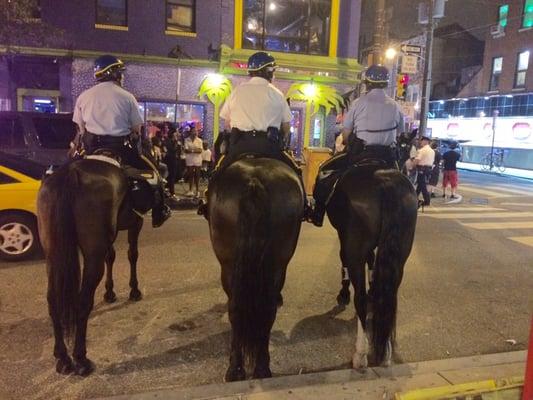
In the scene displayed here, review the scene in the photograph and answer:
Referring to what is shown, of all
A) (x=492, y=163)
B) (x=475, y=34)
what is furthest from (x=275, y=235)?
(x=475, y=34)

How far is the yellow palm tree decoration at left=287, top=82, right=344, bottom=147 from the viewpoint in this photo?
16.3m

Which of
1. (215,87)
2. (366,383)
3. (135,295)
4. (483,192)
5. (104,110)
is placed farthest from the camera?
(483,192)

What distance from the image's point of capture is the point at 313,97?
16391mm

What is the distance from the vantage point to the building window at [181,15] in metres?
15.6

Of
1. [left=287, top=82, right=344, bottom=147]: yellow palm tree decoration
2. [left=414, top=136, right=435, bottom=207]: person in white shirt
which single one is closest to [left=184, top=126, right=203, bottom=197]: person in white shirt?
[left=287, top=82, right=344, bottom=147]: yellow palm tree decoration

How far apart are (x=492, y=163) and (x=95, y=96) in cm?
2904

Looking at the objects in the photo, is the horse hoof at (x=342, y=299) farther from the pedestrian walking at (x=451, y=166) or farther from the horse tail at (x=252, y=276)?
the pedestrian walking at (x=451, y=166)

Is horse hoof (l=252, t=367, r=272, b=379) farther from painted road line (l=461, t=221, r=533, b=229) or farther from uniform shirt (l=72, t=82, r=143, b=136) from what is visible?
painted road line (l=461, t=221, r=533, b=229)

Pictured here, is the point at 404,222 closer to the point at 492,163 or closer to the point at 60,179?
the point at 60,179

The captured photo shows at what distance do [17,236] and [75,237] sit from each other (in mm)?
3872

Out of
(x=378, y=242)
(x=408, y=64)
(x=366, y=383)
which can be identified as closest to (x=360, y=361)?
(x=366, y=383)

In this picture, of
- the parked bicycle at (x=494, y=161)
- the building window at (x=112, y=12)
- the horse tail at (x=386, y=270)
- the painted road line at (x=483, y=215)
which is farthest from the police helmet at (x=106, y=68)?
the parked bicycle at (x=494, y=161)

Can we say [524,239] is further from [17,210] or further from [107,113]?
[17,210]

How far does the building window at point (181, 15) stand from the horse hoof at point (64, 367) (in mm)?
13610
